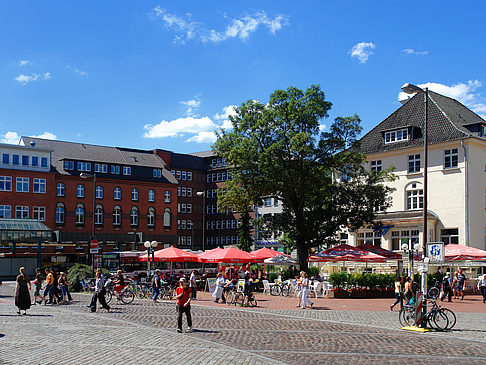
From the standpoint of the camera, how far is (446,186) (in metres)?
48.1

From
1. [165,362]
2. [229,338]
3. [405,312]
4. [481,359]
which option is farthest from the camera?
[405,312]

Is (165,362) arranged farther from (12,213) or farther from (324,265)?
(12,213)

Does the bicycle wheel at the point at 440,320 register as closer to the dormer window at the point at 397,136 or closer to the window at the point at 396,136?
the dormer window at the point at 397,136

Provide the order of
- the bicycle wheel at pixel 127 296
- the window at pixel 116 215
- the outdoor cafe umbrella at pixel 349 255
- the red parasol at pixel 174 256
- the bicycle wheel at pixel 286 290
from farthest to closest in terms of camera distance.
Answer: the window at pixel 116 215 → the red parasol at pixel 174 256 → the bicycle wheel at pixel 286 290 → the outdoor cafe umbrella at pixel 349 255 → the bicycle wheel at pixel 127 296

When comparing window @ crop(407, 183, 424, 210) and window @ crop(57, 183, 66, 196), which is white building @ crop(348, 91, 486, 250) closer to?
window @ crop(407, 183, 424, 210)

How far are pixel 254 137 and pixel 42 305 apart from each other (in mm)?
17635

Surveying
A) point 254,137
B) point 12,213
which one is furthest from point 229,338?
point 12,213

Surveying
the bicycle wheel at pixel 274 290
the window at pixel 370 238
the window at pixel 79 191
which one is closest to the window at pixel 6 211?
the window at pixel 79 191

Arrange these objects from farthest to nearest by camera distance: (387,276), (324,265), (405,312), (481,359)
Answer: (324,265) < (387,276) < (405,312) < (481,359)

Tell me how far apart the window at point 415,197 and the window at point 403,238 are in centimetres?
241

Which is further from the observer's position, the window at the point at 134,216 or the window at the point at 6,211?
the window at the point at 134,216

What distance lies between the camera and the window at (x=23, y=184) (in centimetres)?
6788

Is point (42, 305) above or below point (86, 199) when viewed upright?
below

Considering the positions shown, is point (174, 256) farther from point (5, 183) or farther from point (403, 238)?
point (5, 183)
